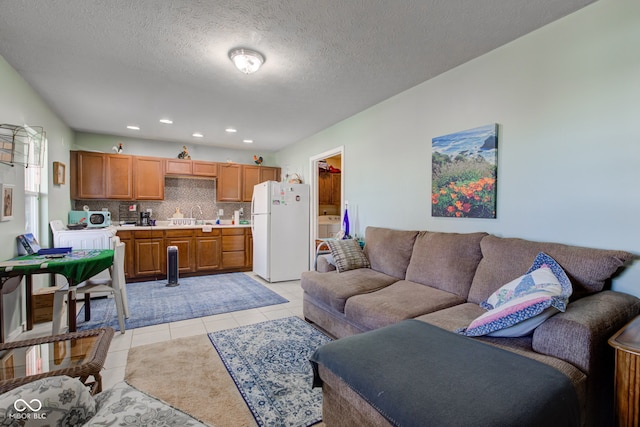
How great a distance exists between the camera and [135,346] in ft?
8.44

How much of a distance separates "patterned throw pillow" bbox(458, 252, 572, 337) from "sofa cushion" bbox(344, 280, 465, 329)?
16.5 inches

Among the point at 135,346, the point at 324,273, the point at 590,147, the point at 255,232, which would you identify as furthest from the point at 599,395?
the point at 255,232

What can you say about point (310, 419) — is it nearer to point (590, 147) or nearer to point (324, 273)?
point (324, 273)

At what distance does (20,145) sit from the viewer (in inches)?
109

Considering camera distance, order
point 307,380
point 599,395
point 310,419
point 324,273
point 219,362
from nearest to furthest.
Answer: point 599,395 < point 310,419 < point 307,380 < point 219,362 < point 324,273

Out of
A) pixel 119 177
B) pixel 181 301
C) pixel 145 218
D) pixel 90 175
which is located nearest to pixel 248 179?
pixel 145 218

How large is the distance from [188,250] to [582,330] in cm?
526

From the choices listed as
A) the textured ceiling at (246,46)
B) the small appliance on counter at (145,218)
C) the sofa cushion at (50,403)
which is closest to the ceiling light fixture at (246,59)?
the textured ceiling at (246,46)

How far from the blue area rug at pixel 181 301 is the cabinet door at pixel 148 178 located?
1530mm

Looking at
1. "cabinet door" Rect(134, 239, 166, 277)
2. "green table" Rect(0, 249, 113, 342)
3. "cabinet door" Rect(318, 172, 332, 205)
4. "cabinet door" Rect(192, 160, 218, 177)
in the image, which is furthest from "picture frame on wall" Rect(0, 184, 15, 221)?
"cabinet door" Rect(318, 172, 332, 205)

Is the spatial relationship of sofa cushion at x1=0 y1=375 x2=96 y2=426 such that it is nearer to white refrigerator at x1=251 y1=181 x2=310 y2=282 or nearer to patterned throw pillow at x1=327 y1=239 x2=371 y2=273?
patterned throw pillow at x1=327 y1=239 x2=371 y2=273

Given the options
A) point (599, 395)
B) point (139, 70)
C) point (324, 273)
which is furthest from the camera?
point (324, 273)

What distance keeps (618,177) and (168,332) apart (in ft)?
12.1

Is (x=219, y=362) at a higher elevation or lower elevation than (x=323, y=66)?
lower
